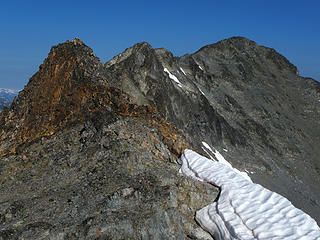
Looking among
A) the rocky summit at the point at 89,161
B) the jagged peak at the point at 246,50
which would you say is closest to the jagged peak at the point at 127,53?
the rocky summit at the point at 89,161

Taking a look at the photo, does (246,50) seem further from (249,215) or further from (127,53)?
(249,215)

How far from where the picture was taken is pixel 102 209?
11.3 m

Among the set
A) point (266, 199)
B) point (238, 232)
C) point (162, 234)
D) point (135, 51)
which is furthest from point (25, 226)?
point (135, 51)

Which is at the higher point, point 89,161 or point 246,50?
point 246,50

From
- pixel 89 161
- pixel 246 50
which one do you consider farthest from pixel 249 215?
pixel 246 50

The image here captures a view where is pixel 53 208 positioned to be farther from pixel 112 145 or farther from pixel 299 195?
pixel 299 195

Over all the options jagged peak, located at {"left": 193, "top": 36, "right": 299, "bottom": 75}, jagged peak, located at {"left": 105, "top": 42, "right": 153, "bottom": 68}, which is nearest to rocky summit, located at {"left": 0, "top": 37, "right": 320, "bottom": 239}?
jagged peak, located at {"left": 105, "top": 42, "right": 153, "bottom": 68}

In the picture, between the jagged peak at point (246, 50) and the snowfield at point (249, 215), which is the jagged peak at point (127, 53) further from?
the snowfield at point (249, 215)

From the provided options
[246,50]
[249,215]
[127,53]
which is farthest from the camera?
[246,50]

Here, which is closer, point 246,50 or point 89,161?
point 89,161

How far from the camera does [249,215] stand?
447 inches

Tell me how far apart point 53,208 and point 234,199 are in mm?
6545

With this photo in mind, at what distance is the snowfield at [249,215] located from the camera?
10449 millimetres

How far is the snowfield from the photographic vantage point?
10449 millimetres
